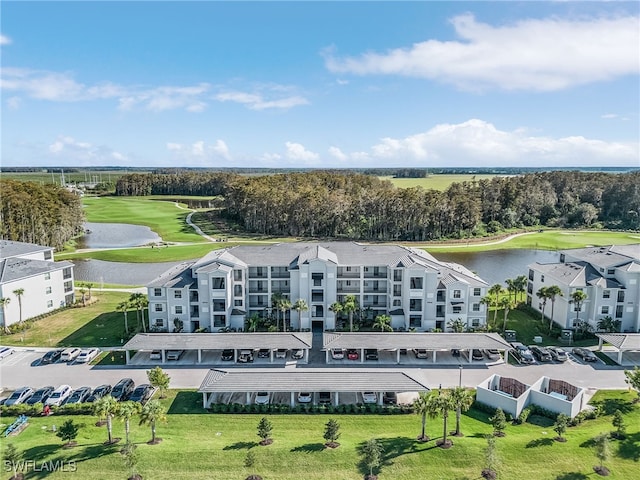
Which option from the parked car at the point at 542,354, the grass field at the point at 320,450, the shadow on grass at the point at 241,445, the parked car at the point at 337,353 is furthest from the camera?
the parked car at the point at 542,354

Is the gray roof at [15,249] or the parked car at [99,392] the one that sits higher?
the gray roof at [15,249]

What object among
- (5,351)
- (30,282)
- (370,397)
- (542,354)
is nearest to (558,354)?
(542,354)

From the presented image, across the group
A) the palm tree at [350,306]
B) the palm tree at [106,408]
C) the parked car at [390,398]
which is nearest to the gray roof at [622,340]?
the parked car at [390,398]

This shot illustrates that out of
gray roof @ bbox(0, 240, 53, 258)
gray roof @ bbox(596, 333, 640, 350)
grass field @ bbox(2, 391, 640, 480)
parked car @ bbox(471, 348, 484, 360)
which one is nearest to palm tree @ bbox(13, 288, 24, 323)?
gray roof @ bbox(0, 240, 53, 258)

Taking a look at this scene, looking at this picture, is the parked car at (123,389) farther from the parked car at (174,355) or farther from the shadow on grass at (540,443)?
the shadow on grass at (540,443)

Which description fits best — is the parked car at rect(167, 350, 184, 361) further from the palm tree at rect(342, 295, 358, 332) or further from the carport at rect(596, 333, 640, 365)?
the carport at rect(596, 333, 640, 365)

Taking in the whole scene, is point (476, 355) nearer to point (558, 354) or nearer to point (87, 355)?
point (558, 354)

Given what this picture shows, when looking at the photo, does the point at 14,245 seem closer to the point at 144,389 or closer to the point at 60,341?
the point at 60,341

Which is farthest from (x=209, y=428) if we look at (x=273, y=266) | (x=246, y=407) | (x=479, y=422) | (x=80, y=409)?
(x=273, y=266)
